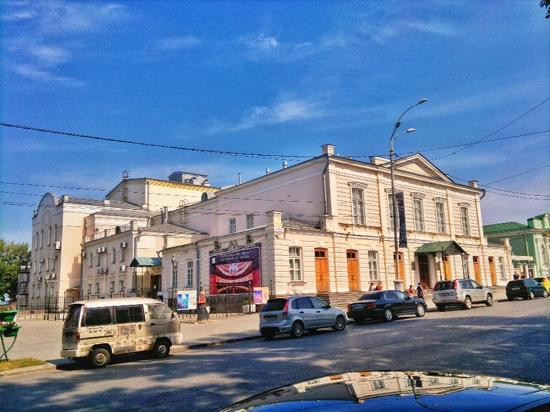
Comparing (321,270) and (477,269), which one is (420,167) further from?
(321,270)

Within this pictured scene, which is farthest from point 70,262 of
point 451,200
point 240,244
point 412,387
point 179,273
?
point 412,387

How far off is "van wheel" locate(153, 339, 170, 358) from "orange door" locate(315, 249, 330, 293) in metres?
17.7

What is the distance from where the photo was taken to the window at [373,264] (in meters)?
36.3

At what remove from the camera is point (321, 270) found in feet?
107

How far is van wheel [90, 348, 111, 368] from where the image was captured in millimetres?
14133

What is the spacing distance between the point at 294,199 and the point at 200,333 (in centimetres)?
1776

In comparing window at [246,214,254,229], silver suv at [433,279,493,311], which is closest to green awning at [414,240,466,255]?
silver suv at [433,279,493,311]

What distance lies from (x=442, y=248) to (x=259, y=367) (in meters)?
30.4

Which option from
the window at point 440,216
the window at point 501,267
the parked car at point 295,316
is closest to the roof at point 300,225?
the parked car at point 295,316

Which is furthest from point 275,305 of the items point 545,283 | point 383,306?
point 545,283

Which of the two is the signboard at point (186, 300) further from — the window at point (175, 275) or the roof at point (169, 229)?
the roof at point (169, 229)

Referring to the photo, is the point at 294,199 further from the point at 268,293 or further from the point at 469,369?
the point at 469,369

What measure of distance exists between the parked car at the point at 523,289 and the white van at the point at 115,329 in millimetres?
29579

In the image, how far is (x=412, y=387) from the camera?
2.97 meters
